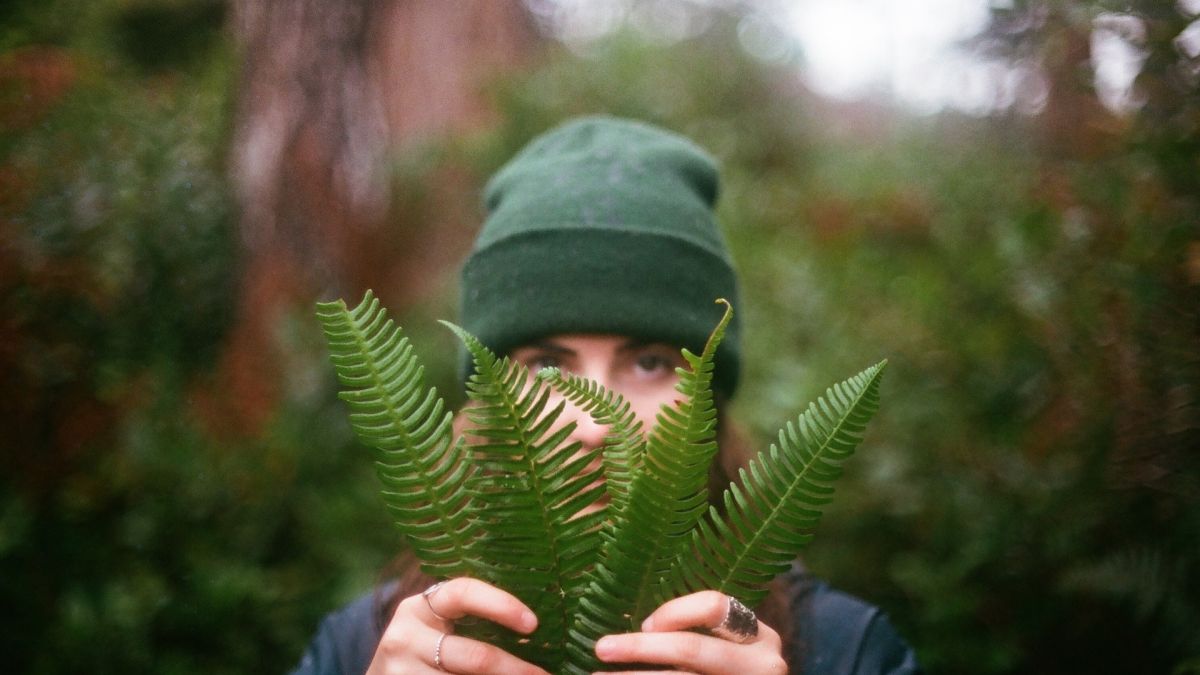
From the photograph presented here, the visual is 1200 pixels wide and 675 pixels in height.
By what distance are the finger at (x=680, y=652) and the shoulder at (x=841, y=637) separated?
87cm

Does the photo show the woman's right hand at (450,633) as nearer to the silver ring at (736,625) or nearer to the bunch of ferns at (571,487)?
the bunch of ferns at (571,487)

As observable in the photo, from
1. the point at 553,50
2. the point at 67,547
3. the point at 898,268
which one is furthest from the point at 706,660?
the point at 553,50

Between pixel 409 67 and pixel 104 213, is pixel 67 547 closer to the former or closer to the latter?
pixel 104 213

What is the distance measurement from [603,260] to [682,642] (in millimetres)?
1016

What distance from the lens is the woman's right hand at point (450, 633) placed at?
0.79 metres

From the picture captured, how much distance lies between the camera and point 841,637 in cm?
167

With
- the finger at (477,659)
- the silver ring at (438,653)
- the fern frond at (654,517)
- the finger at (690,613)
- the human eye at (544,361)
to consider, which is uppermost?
the fern frond at (654,517)

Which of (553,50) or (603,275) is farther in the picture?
(553,50)

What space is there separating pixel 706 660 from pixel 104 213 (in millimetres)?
3352

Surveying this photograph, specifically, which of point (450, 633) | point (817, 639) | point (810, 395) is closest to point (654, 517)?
point (450, 633)

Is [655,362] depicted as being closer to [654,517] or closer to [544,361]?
[544,361]

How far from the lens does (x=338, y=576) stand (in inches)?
121

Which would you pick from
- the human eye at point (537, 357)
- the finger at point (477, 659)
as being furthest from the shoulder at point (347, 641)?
the finger at point (477, 659)

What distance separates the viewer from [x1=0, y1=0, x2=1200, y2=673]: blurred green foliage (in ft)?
5.73
